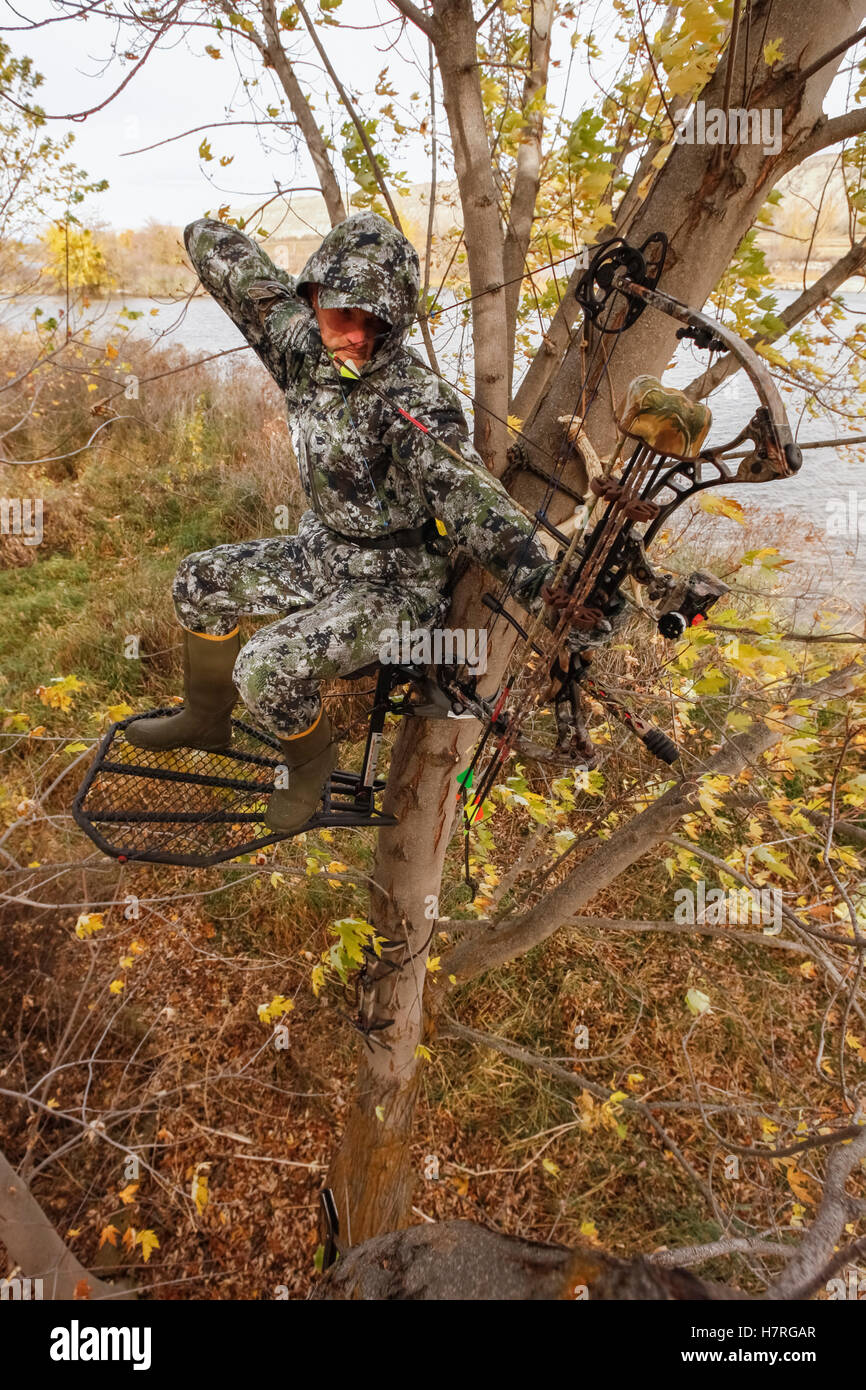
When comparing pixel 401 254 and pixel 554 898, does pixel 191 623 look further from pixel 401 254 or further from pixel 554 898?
pixel 554 898

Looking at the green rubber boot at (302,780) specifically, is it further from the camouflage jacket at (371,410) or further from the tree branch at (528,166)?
the tree branch at (528,166)

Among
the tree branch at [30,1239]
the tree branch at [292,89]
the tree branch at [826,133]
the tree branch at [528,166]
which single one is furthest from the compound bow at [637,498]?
the tree branch at [30,1239]

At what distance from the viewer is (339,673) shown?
6.68ft

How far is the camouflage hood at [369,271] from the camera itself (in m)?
1.81

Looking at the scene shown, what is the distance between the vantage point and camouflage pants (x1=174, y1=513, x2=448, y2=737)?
1943 mm
